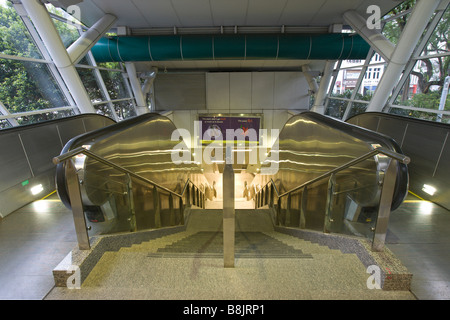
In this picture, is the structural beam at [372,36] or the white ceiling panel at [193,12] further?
the white ceiling panel at [193,12]

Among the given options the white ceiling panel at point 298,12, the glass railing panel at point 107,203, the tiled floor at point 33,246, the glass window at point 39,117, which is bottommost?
the tiled floor at point 33,246

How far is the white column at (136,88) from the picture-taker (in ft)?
31.8

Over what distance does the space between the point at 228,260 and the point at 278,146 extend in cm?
452

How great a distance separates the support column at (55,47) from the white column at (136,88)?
4080 millimetres

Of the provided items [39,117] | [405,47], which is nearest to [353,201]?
[405,47]

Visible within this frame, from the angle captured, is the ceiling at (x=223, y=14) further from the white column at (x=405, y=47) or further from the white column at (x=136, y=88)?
the white column at (x=405, y=47)

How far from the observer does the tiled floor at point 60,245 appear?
1.94 metres

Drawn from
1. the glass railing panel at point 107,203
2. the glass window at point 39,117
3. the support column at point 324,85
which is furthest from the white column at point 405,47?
the glass window at point 39,117

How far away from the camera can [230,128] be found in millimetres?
12914

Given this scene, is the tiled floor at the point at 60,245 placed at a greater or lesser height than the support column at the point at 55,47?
lesser

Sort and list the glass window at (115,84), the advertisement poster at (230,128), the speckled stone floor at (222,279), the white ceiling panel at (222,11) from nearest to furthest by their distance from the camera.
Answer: the speckled stone floor at (222,279), the white ceiling panel at (222,11), the glass window at (115,84), the advertisement poster at (230,128)

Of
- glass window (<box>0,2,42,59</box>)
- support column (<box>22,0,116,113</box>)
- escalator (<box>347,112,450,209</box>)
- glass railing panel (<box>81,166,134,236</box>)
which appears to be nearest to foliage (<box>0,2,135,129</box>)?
glass window (<box>0,2,42,59</box>)

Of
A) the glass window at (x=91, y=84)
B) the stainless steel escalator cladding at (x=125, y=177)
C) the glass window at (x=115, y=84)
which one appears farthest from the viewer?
the glass window at (x=115, y=84)

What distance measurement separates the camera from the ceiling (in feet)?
21.2
